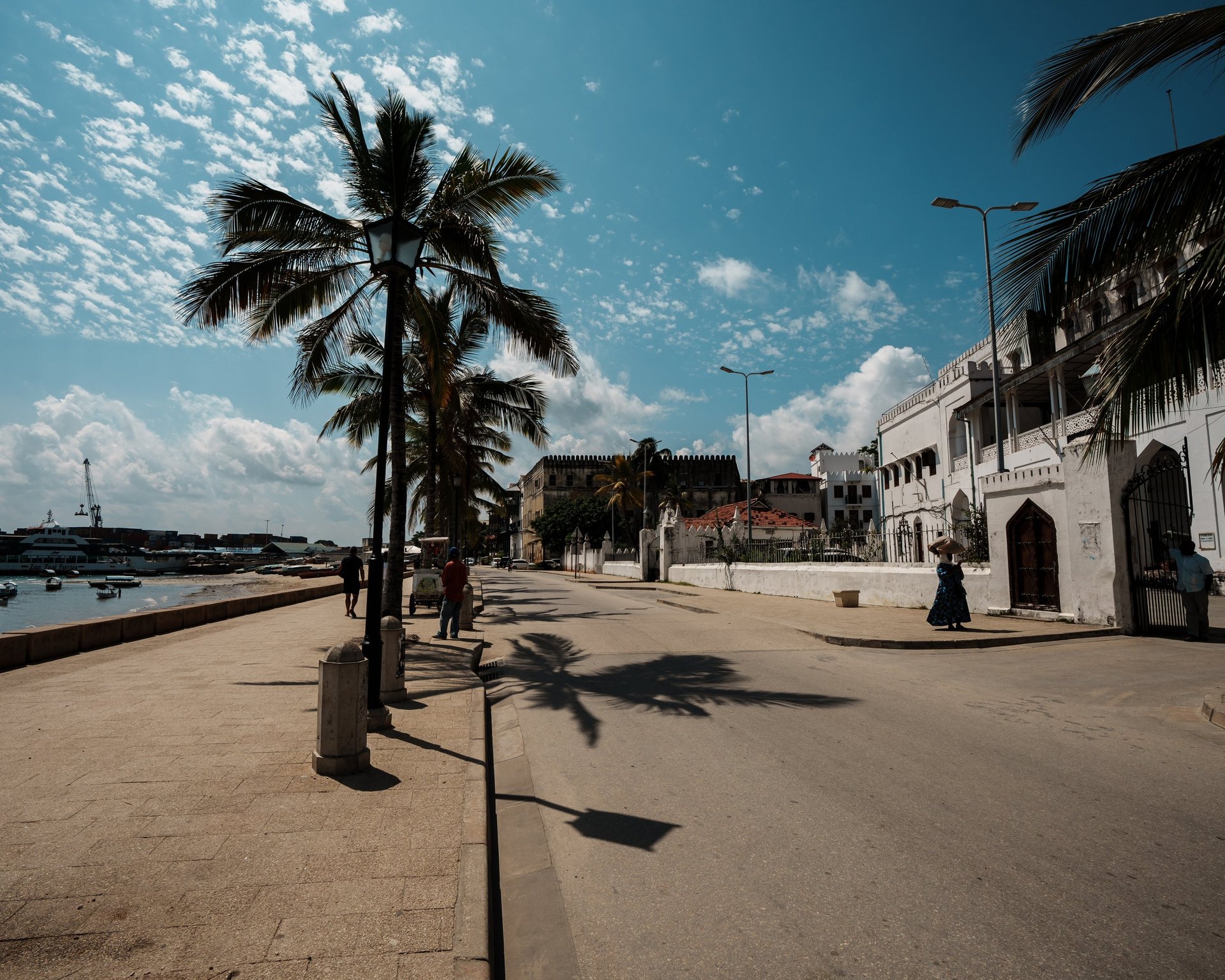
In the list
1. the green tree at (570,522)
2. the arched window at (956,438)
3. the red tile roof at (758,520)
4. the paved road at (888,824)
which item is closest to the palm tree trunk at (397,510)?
the paved road at (888,824)

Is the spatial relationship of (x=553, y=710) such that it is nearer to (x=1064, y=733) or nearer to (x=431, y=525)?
(x=1064, y=733)

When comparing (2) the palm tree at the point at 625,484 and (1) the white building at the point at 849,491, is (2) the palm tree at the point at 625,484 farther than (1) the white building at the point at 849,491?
No

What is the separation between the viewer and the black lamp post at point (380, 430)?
6.37m

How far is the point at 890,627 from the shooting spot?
14352 mm

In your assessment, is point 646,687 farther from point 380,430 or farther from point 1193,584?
point 1193,584

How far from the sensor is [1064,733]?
6.37 metres

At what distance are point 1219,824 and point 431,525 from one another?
21765 mm

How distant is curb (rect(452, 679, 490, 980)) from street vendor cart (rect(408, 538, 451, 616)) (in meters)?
13.7

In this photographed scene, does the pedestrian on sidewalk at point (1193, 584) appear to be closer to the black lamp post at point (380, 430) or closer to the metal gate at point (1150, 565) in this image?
the metal gate at point (1150, 565)

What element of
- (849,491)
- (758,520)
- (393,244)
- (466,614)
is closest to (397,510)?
(466,614)

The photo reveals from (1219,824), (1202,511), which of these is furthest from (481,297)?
(1202,511)

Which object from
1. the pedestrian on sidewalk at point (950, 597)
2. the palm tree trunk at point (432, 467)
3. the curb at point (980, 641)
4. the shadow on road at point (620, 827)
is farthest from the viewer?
the palm tree trunk at point (432, 467)

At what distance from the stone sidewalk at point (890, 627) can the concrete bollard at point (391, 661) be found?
8.05 meters

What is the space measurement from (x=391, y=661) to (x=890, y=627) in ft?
33.7
